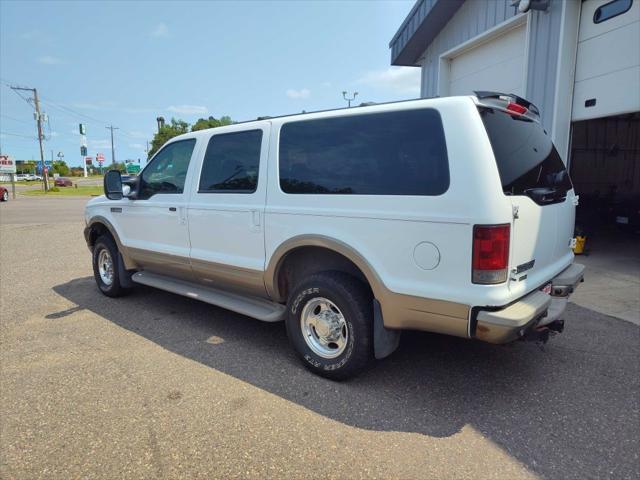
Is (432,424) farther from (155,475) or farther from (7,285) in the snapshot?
(7,285)

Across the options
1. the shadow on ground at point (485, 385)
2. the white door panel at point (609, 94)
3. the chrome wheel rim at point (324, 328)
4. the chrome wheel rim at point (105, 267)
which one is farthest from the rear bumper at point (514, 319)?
the white door panel at point (609, 94)

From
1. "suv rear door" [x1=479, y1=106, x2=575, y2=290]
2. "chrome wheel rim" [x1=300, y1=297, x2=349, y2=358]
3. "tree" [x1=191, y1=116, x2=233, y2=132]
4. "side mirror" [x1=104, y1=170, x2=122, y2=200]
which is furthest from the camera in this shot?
"tree" [x1=191, y1=116, x2=233, y2=132]

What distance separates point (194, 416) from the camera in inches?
111

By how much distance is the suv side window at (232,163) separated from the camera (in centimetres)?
377

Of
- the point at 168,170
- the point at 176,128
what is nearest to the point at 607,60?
the point at 168,170

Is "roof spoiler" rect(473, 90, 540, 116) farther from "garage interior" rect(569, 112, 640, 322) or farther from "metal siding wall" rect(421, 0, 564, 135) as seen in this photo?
"metal siding wall" rect(421, 0, 564, 135)

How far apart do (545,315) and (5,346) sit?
4.63 meters

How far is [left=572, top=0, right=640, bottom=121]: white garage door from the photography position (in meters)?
A: 6.07

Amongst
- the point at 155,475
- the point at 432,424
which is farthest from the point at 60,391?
the point at 432,424

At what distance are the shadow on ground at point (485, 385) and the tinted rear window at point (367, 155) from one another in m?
1.46

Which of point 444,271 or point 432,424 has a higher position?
point 444,271

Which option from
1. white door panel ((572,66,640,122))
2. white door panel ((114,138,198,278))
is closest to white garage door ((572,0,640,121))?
white door panel ((572,66,640,122))

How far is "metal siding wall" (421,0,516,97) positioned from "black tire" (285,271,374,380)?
7.25 m

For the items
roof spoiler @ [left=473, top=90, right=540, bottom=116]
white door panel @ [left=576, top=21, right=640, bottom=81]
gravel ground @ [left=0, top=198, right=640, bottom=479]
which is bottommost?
gravel ground @ [left=0, top=198, right=640, bottom=479]
